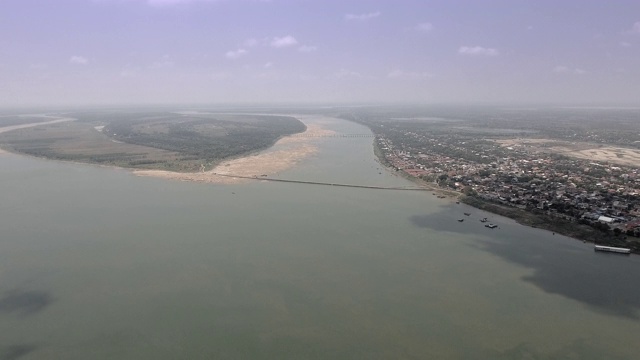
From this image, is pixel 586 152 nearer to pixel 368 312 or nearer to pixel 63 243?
pixel 368 312

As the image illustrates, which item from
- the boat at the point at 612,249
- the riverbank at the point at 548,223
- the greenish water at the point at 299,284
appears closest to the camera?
the greenish water at the point at 299,284

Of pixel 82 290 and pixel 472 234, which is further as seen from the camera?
pixel 472 234

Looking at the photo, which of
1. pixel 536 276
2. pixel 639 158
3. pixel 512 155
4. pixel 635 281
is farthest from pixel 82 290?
pixel 639 158

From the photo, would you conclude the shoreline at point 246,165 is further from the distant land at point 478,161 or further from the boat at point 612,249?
the boat at point 612,249

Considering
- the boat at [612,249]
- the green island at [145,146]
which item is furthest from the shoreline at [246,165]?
the boat at [612,249]

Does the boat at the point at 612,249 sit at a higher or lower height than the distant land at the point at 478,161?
lower

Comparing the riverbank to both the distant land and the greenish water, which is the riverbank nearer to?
the distant land
